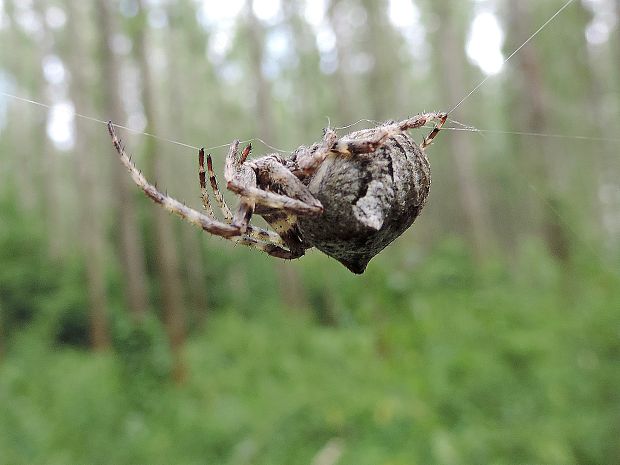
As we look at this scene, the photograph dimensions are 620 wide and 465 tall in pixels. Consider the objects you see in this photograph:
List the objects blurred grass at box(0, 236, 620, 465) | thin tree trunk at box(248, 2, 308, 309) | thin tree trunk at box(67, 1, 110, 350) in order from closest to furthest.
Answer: blurred grass at box(0, 236, 620, 465), thin tree trunk at box(67, 1, 110, 350), thin tree trunk at box(248, 2, 308, 309)

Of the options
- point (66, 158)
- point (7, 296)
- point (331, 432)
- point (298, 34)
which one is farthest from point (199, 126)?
point (331, 432)

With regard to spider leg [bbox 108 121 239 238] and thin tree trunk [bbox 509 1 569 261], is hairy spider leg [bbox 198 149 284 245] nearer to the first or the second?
spider leg [bbox 108 121 239 238]

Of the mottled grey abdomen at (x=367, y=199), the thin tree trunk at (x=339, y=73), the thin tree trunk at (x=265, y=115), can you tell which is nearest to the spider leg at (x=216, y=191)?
the mottled grey abdomen at (x=367, y=199)

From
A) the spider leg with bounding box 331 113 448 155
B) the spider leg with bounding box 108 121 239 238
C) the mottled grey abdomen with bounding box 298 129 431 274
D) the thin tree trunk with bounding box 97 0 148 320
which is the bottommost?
the mottled grey abdomen with bounding box 298 129 431 274

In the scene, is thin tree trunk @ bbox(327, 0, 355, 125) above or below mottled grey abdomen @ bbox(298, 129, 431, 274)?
above

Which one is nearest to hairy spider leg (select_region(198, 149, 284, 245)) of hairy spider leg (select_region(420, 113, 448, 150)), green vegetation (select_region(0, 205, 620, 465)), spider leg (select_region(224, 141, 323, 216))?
spider leg (select_region(224, 141, 323, 216))

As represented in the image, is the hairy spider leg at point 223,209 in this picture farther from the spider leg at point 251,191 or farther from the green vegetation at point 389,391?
the green vegetation at point 389,391

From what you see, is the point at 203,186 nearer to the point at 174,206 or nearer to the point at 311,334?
the point at 174,206
